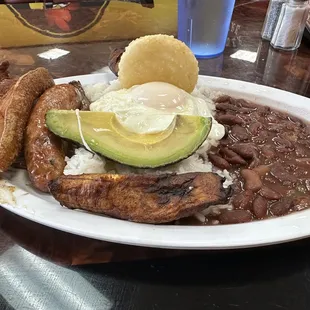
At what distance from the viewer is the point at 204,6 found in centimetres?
270

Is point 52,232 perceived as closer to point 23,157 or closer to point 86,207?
point 86,207

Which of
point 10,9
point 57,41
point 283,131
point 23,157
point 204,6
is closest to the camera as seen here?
point 23,157

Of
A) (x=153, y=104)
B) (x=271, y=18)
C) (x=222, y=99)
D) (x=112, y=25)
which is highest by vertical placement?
(x=153, y=104)

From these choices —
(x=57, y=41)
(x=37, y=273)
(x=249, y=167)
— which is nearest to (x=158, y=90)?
(x=249, y=167)

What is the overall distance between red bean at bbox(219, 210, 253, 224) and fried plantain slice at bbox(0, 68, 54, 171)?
0.82 metres

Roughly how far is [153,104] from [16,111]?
649 millimetres

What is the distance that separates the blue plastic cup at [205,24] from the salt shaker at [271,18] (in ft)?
1.43

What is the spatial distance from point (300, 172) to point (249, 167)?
22 centimetres

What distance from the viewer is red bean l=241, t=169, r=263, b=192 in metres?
1.47

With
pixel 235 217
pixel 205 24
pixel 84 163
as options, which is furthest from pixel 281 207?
pixel 205 24

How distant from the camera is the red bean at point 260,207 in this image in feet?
4.42

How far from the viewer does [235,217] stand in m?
1.32

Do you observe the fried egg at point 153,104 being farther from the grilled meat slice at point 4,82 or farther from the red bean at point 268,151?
the grilled meat slice at point 4,82

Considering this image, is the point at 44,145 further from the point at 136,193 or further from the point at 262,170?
the point at 262,170
